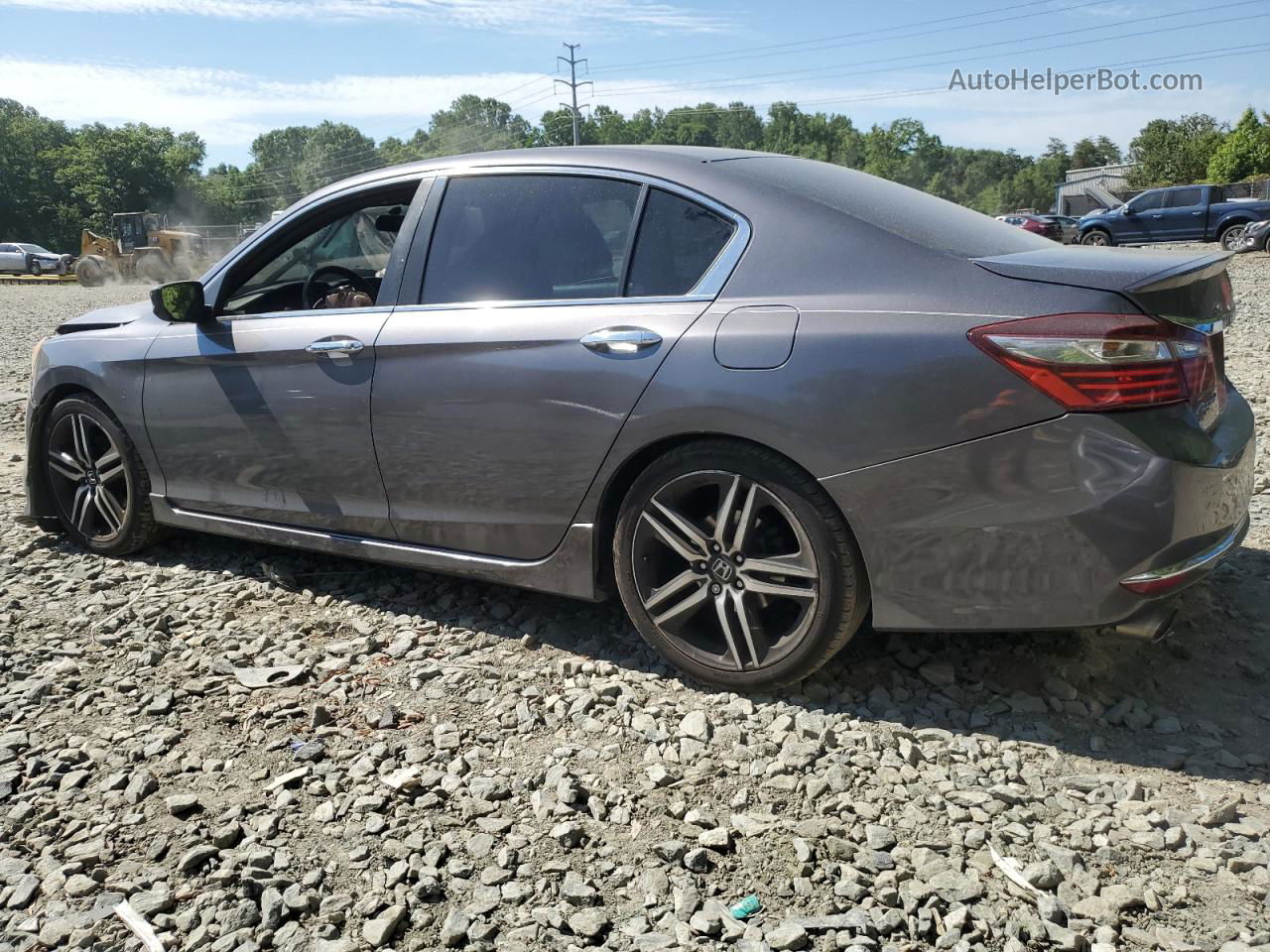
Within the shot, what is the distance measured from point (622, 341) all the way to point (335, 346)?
4.08ft

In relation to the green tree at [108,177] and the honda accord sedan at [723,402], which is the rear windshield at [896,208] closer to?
the honda accord sedan at [723,402]

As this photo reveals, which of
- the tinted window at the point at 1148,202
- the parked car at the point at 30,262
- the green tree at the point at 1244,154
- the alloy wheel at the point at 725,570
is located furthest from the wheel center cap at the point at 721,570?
the green tree at the point at 1244,154

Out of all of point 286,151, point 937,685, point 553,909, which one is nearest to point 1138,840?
point 937,685

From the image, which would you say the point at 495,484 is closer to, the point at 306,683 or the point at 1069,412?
the point at 306,683

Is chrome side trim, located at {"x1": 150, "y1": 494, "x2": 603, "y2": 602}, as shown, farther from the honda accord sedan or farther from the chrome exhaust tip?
the chrome exhaust tip

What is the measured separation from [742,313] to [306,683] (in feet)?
6.27

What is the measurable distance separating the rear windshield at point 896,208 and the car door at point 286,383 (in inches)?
56.8

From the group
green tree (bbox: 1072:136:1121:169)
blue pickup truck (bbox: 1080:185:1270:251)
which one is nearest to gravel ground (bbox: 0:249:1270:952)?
blue pickup truck (bbox: 1080:185:1270:251)

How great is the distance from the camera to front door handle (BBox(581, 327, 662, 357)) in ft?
10.5

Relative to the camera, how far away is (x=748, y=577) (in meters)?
3.18

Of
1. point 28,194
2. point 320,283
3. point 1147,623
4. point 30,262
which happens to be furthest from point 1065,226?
point 28,194

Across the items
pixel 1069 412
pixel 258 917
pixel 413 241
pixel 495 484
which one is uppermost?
pixel 413 241

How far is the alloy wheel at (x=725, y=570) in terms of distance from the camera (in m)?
3.11

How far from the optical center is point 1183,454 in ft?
8.89
